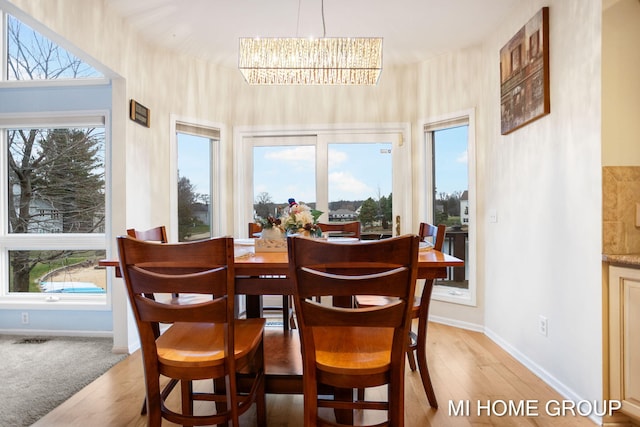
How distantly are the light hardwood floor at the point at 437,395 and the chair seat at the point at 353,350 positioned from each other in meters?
0.62

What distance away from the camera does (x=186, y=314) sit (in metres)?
1.40

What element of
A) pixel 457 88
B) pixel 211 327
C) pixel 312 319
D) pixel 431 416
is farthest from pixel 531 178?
pixel 211 327

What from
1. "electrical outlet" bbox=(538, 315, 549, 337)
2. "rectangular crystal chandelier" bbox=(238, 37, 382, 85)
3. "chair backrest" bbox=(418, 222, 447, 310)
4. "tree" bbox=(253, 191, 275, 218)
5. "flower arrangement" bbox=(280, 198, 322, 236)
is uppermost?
"rectangular crystal chandelier" bbox=(238, 37, 382, 85)

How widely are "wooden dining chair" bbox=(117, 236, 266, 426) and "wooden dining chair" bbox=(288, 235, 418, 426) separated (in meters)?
0.27

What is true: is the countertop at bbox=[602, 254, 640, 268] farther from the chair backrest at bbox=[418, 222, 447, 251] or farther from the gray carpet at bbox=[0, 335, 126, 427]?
the gray carpet at bbox=[0, 335, 126, 427]

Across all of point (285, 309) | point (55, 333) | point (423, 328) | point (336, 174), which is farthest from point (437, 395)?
point (55, 333)

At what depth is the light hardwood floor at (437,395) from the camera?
1955 millimetres

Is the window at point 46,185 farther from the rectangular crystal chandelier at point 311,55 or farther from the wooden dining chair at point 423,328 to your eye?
the wooden dining chair at point 423,328

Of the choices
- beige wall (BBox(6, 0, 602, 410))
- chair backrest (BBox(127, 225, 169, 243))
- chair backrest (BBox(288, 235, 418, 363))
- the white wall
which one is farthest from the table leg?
the white wall

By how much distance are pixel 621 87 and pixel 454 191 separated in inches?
73.3

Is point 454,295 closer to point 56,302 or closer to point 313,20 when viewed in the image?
point 313,20

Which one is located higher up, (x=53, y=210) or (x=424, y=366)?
(x=53, y=210)

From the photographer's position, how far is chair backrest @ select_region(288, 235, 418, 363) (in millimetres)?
1262

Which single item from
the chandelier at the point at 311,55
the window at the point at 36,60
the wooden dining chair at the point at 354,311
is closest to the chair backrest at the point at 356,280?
the wooden dining chair at the point at 354,311
